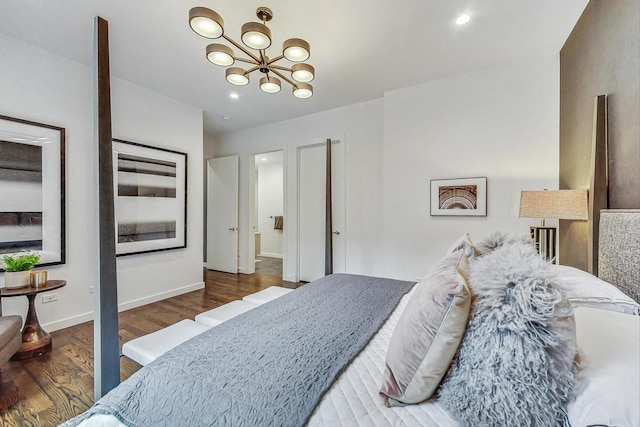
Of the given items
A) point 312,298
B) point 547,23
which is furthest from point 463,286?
point 547,23

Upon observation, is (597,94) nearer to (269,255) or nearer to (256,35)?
(256,35)

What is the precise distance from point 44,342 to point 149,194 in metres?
1.81

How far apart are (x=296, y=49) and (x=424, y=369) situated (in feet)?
6.74

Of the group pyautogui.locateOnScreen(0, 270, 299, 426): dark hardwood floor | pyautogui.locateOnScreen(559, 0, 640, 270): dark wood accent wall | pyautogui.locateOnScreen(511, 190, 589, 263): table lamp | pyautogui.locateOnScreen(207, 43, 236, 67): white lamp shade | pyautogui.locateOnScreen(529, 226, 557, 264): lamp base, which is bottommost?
pyautogui.locateOnScreen(0, 270, 299, 426): dark hardwood floor

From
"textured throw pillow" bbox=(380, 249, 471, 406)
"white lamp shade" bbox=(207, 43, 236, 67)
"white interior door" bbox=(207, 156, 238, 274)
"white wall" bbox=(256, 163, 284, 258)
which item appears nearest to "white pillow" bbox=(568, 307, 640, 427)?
"textured throw pillow" bbox=(380, 249, 471, 406)

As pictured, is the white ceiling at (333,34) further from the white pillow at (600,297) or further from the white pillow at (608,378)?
the white pillow at (608,378)

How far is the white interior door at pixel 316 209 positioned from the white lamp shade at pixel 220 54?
2299 millimetres

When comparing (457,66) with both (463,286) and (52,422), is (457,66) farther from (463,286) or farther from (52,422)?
(52,422)

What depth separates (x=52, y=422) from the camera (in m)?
1.52

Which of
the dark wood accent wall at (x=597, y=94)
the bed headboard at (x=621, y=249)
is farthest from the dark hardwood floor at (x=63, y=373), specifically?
the dark wood accent wall at (x=597, y=94)

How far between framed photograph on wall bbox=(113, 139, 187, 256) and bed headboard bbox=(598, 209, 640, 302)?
420 cm

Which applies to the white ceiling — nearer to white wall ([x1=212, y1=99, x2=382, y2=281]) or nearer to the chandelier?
the chandelier

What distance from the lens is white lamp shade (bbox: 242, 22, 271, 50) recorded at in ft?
5.69

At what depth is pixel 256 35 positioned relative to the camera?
1.79 metres
